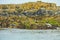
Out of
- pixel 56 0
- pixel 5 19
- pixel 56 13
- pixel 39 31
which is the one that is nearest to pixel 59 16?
pixel 56 13

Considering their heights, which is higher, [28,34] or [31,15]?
[31,15]

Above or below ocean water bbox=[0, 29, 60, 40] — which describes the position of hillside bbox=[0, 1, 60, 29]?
above

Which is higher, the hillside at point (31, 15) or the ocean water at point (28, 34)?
the hillside at point (31, 15)

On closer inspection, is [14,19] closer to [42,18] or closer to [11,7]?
[11,7]

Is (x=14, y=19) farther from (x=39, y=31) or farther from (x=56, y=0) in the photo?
(x=56, y=0)

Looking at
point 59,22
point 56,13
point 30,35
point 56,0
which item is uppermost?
point 56,0

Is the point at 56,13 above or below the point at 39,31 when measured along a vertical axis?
above

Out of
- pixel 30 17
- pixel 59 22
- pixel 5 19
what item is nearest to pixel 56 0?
pixel 59 22
